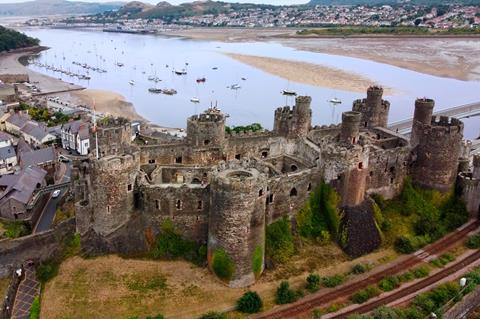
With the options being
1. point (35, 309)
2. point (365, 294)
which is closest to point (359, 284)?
point (365, 294)

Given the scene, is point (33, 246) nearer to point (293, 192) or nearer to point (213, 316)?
point (213, 316)

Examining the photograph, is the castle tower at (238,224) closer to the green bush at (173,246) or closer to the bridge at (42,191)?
the green bush at (173,246)

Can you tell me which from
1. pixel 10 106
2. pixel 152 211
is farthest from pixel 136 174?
pixel 10 106

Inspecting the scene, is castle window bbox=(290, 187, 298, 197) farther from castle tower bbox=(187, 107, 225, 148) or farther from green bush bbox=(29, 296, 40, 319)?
green bush bbox=(29, 296, 40, 319)

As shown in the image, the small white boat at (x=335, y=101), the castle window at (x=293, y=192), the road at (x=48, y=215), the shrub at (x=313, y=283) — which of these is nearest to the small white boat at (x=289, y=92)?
the small white boat at (x=335, y=101)

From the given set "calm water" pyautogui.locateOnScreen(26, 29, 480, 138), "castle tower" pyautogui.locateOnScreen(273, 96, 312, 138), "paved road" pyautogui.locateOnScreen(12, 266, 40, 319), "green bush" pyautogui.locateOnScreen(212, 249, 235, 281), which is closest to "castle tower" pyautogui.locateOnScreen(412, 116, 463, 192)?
"castle tower" pyautogui.locateOnScreen(273, 96, 312, 138)

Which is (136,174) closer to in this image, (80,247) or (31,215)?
(80,247)

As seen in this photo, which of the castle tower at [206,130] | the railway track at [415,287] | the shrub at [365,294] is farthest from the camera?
the castle tower at [206,130]
